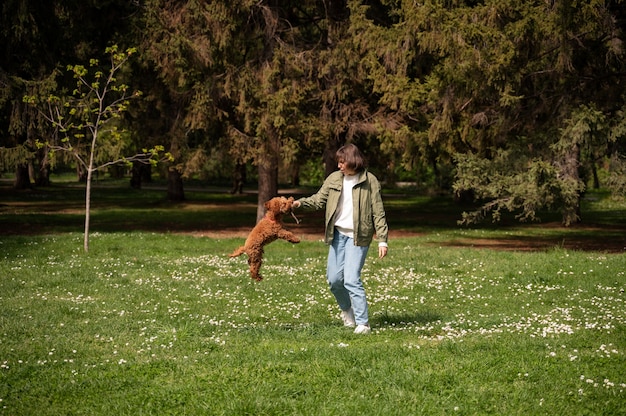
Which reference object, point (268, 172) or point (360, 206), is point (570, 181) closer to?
point (268, 172)

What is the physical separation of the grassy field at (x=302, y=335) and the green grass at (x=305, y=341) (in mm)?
23

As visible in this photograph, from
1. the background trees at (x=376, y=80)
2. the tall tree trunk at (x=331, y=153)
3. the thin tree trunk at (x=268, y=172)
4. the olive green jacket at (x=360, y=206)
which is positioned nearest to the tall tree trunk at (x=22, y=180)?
the background trees at (x=376, y=80)

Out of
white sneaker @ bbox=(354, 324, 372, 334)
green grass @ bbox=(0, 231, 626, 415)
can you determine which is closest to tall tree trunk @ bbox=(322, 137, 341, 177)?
green grass @ bbox=(0, 231, 626, 415)

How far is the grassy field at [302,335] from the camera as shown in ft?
21.8

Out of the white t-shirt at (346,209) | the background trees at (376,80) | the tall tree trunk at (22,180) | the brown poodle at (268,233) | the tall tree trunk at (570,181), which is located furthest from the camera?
the tall tree trunk at (22,180)

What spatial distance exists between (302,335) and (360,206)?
1565 millimetres

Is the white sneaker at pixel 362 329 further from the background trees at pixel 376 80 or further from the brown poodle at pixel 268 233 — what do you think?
the background trees at pixel 376 80

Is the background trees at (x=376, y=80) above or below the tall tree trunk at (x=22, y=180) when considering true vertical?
above

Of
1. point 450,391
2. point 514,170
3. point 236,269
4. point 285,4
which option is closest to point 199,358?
point 450,391

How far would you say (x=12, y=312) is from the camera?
10.6m

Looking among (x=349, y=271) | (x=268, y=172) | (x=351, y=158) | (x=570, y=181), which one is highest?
(x=351, y=158)

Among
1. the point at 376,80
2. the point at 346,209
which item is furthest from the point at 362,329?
the point at 376,80

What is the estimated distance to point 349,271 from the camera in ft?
29.3

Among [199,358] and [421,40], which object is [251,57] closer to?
[421,40]
